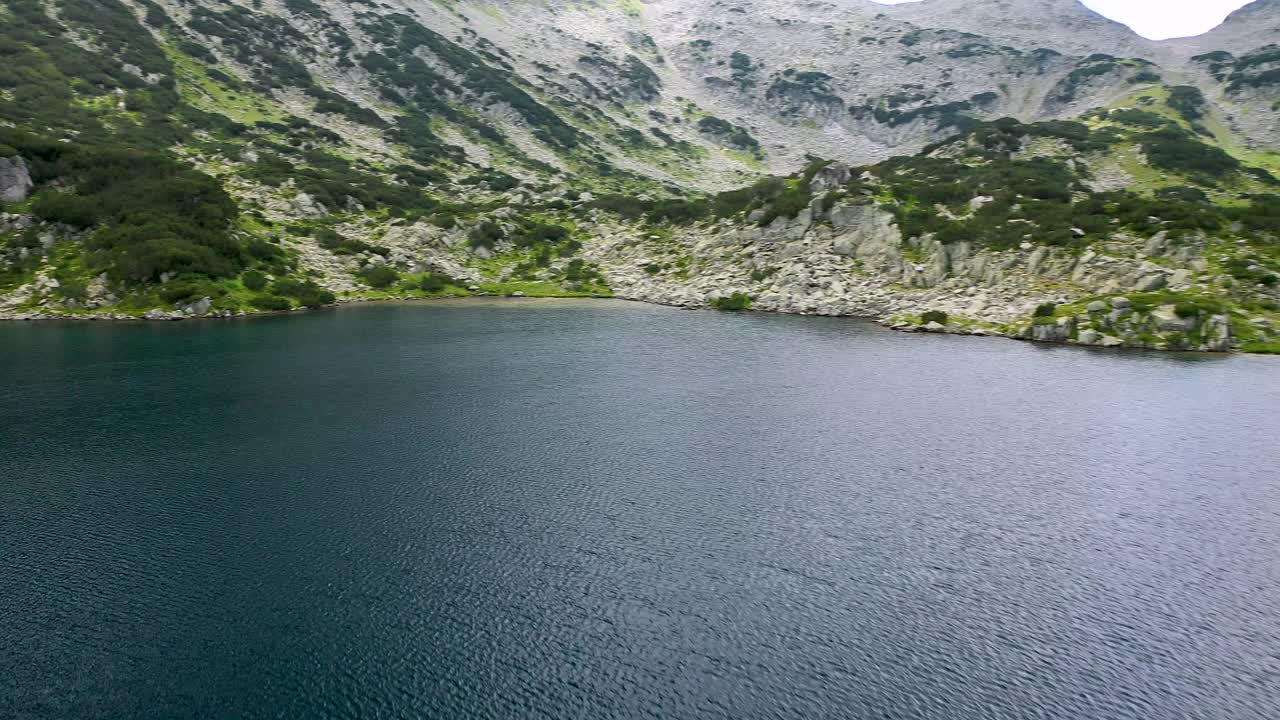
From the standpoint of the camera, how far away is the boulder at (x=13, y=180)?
3750 inches

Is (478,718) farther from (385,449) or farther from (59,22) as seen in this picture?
(59,22)

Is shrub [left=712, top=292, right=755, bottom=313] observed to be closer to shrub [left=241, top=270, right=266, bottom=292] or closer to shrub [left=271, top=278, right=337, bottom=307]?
shrub [left=271, top=278, right=337, bottom=307]

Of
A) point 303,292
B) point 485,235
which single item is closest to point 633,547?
point 303,292

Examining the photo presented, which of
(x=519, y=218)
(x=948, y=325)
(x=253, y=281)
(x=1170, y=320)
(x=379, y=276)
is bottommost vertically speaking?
(x=253, y=281)

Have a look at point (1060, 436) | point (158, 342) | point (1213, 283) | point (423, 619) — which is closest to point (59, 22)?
point (158, 342)

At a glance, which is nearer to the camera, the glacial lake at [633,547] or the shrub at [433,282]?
the glacial lake at [633,547]

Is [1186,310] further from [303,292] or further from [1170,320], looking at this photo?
[303,292]

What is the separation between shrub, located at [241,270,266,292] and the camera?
98.4 metres

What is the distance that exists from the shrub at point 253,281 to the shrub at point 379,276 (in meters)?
19.3

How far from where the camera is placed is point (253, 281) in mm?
99000

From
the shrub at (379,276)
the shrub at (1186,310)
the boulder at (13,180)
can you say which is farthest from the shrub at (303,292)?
the shrub at (1186,310)

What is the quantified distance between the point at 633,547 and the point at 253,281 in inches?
3686

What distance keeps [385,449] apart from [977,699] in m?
34.5

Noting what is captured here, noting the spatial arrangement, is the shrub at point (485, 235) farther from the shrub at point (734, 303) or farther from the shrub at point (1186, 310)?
the shrub at point (1186, 310)
